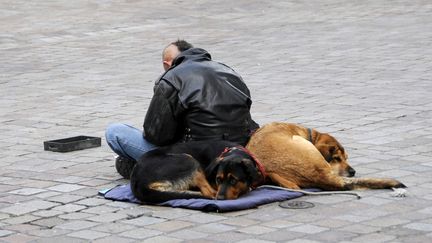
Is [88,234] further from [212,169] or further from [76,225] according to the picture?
[212,169]

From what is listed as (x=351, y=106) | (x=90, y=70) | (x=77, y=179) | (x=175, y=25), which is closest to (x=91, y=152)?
(x=77, y=179)

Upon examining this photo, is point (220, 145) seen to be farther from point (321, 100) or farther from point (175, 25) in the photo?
point (175, 25)

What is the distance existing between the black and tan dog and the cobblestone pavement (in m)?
0.15

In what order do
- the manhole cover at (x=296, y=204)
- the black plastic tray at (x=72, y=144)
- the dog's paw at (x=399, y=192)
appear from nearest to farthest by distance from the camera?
the manhole cover at (x=296, y=204) < the dog's paw at (x=399, y=192) < the black plastic tray at (x=72, y=144)

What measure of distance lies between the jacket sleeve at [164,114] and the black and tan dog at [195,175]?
27 centimetres

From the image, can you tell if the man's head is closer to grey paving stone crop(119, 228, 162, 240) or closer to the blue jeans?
the blue jeans

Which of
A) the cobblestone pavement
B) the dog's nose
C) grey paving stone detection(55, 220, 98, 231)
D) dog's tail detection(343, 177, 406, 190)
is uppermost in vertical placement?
the dog's nose

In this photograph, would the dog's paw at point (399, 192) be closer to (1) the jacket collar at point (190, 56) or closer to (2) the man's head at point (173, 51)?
(1) the jacket collar at point (190, 56)

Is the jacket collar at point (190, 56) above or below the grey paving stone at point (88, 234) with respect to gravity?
above

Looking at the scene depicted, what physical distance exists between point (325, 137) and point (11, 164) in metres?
2.64

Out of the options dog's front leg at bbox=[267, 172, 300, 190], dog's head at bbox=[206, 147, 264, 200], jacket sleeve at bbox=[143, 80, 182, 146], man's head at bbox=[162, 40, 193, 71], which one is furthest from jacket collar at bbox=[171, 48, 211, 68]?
dog's front leg at bbox=[267, 172, 300, 190]

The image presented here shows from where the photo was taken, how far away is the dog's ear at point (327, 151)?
7496 millimetres

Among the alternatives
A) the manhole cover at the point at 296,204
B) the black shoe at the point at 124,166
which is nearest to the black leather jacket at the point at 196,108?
the black shoe at the point at 124,166

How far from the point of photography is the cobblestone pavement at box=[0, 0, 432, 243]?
6.59m
